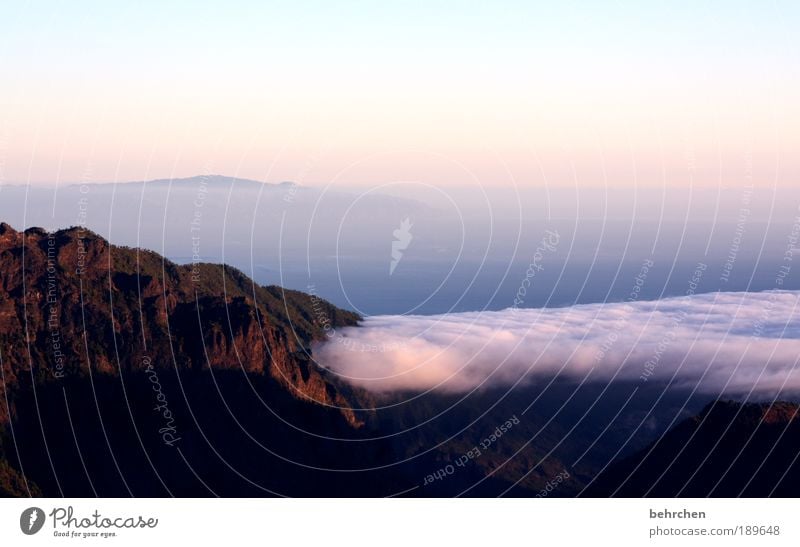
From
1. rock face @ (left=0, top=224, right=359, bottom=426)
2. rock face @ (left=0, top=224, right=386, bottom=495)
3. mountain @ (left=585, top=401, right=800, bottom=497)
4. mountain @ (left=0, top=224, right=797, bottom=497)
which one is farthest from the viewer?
rock face @ (left=0, top=224, right=359, bottom=426)

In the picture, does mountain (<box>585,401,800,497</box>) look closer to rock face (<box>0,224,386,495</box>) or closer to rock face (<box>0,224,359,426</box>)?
rock face (<box>0,224,386,495</box>)

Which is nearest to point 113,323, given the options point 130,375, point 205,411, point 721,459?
point 130,375

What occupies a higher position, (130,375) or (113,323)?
(113,323)

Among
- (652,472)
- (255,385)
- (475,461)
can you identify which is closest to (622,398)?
(475,461)

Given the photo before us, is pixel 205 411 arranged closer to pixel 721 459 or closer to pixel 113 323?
pixel 113 323

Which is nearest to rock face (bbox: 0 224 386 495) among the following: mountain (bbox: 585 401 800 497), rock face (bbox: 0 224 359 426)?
rock face (bbox: 0 224 359 426)

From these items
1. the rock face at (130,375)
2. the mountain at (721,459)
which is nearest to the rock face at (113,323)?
the rock face at (130,375)

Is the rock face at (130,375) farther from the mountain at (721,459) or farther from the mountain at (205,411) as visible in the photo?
the mountain at (721,459)

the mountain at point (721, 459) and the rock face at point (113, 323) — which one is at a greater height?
the rock face at point (113, 323)
